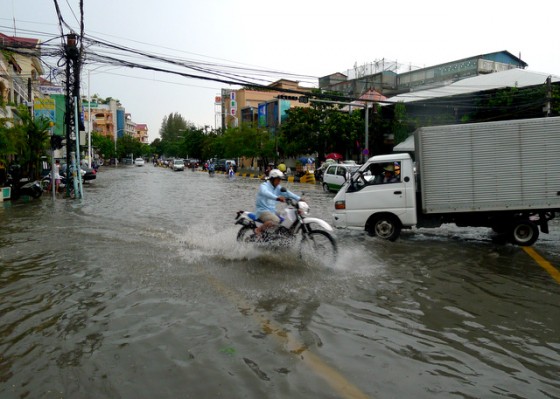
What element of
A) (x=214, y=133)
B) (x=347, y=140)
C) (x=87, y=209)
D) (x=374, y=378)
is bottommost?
(x=374, y=378)

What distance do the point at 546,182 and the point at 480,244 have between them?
1779 mm

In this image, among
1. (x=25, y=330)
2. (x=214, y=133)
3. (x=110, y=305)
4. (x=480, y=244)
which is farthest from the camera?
(x=214, y=133)

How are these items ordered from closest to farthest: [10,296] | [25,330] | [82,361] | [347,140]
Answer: [82,361]
[25,330]
[10,296]
[347,140]

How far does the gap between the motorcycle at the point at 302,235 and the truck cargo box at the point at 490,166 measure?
125 inches

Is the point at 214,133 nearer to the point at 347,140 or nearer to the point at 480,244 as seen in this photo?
the point at 347,140

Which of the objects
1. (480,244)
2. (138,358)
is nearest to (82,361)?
(138,358)

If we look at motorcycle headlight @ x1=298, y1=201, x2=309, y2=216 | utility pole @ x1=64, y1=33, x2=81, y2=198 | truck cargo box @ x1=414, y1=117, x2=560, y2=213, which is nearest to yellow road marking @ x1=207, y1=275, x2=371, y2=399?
motorcycle headlight @ x1=298, y1=201, x2=309, y2=216

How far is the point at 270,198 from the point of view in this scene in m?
8.00

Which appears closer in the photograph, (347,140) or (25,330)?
(25,330)

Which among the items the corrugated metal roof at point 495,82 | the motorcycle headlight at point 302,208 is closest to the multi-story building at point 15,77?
the motorcycle headlight at point 302,208

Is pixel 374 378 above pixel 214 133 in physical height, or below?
below

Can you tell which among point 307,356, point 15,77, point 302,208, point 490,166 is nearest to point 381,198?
point 490,166

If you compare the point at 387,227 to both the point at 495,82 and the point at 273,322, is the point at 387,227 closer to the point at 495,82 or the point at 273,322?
the point at 273,322

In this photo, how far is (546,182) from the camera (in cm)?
945
